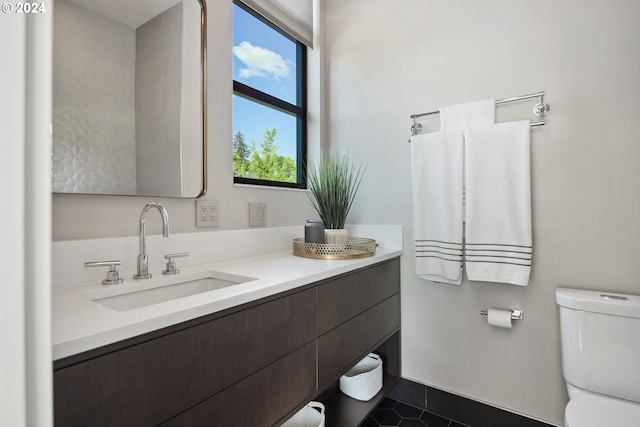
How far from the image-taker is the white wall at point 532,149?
1.26 meters

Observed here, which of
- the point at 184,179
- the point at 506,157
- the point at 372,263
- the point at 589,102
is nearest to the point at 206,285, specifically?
the point at 184,179

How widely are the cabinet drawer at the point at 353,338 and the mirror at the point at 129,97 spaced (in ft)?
2.60

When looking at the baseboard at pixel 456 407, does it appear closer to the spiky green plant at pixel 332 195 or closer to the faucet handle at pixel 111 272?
the spiky green plant at pixel 332 195

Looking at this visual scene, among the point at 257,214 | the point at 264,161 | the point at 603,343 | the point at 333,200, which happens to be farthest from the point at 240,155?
the point at 603,343

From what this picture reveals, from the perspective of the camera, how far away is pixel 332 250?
150 cm

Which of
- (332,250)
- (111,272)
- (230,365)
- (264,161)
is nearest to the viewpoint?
(230,365)

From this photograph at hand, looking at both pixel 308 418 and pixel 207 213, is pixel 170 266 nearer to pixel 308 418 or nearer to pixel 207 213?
pixel 207 213

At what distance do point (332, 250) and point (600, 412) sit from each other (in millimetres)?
1051

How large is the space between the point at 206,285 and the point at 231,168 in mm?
548

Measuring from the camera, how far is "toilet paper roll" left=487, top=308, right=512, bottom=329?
4.68 feet

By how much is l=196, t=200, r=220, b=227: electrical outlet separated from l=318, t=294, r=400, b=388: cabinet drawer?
0.66 metres

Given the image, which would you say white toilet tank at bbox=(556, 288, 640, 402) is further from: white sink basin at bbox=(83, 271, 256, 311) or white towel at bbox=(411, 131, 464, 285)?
white sink basin at bbox=(83, 271, 256, 311)
